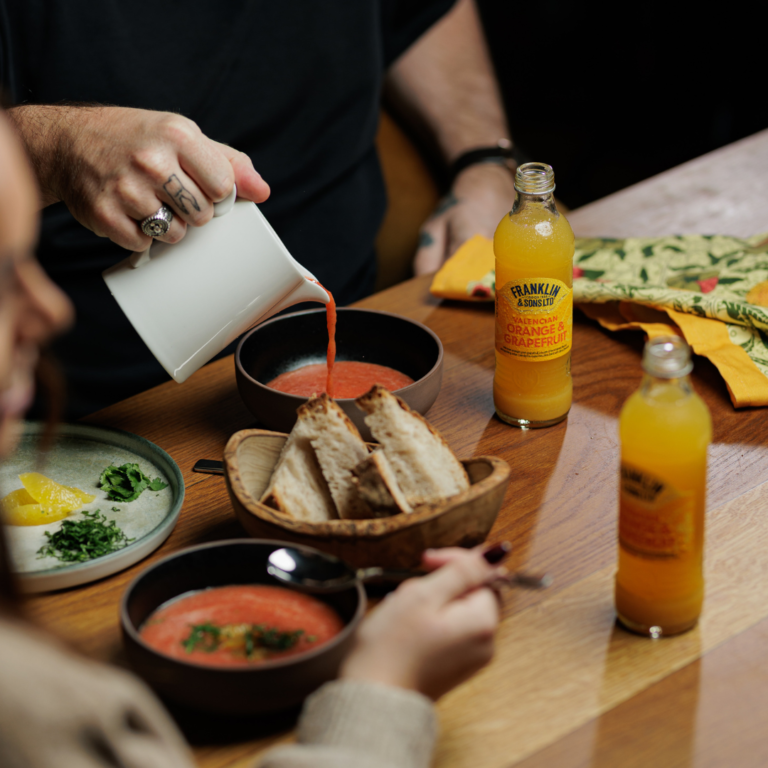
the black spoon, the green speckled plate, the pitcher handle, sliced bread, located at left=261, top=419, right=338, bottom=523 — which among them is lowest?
the green speckled plate

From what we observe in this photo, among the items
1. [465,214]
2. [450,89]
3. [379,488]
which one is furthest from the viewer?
[450,89]

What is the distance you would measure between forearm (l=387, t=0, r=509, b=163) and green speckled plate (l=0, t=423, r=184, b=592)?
141cm

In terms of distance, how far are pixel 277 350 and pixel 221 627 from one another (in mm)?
601

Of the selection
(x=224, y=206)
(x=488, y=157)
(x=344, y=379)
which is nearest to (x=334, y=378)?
(x=344, y=379)

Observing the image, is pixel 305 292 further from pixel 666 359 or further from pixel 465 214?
pixel 465 214

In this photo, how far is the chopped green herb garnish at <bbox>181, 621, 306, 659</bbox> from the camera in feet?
2.50

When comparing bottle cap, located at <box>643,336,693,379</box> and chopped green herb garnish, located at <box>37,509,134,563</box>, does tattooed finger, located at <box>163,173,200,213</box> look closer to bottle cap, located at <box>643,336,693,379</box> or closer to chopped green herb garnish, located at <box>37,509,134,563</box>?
chopped green herb garnish, located at <box>37,509,134,563</box>

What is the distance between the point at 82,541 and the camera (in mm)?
974

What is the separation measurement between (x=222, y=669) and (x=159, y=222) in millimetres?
588

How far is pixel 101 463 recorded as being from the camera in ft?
3.72

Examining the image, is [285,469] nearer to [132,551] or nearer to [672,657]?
[132,551]

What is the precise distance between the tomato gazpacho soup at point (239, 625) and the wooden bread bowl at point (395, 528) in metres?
0.06

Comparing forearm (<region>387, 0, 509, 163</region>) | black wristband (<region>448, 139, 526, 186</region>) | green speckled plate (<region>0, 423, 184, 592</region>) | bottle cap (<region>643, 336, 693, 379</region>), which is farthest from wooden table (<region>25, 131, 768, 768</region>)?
forearm (<region>387, 0, 509, 163</region>)

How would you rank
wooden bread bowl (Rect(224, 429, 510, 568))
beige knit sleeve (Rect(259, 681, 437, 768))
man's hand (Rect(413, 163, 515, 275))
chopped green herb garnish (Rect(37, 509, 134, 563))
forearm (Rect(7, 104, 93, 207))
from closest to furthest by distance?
beige knit sleeve (Rect(259, 681, 437, 768)), wooden bread bowl (Rect(224, 429, 510, 568)), chopped green herb garnish (Rect(37, 509, 134, 563)), forearm (Rect(7, 104, 93, 207)), man's hand (Rect(413, 163, 515, 275))
